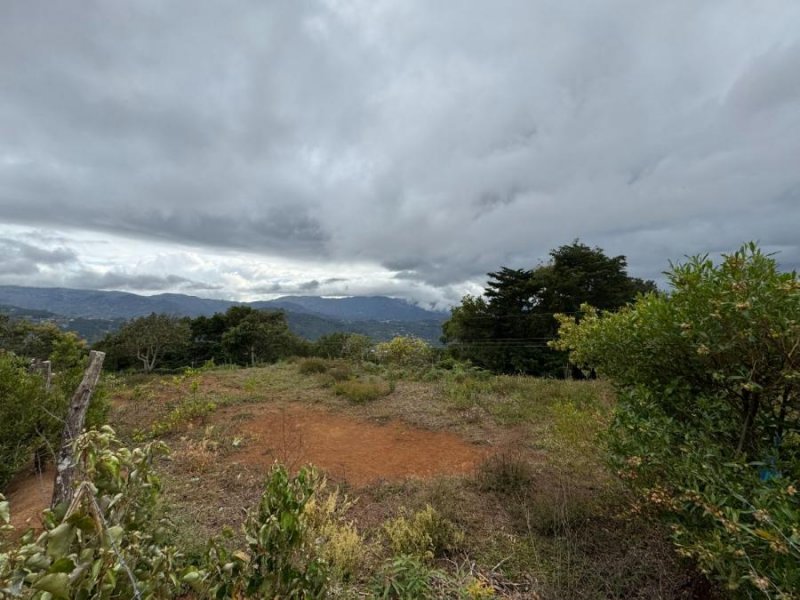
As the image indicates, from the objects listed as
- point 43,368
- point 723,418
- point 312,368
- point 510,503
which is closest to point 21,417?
point 43,368

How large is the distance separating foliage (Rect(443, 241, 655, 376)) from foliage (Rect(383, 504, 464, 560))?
18565 mm

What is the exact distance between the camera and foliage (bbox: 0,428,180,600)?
88 cm

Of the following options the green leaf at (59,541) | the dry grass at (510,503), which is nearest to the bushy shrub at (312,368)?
the dry grass at (510,503)

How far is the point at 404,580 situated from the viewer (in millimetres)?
2729

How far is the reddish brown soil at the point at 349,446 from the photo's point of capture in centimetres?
547

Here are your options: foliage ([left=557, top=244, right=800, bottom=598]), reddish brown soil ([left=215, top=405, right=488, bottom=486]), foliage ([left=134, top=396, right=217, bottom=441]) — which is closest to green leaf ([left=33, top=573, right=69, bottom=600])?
foliage ([left=557, top=244, right=800, bottom=598])

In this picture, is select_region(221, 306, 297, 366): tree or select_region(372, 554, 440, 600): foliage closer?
select_region(372, 554, 440, 600): foliage

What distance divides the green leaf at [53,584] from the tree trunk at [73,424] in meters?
2.07

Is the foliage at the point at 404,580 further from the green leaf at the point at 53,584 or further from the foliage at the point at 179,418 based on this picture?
the foliage at the point at 179,418

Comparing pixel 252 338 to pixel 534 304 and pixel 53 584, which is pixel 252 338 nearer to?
pixel 534 304

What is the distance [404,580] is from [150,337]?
91.8 feet

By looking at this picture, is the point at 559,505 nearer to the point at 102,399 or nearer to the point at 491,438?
the point at 491,438

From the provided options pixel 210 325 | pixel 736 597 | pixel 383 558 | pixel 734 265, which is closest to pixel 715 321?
pixel 734 265

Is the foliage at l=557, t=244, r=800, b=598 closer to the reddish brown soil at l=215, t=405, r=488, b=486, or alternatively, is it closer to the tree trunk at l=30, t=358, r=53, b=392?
the reddish brown soil at l=215, t=405, r=488, b=486
